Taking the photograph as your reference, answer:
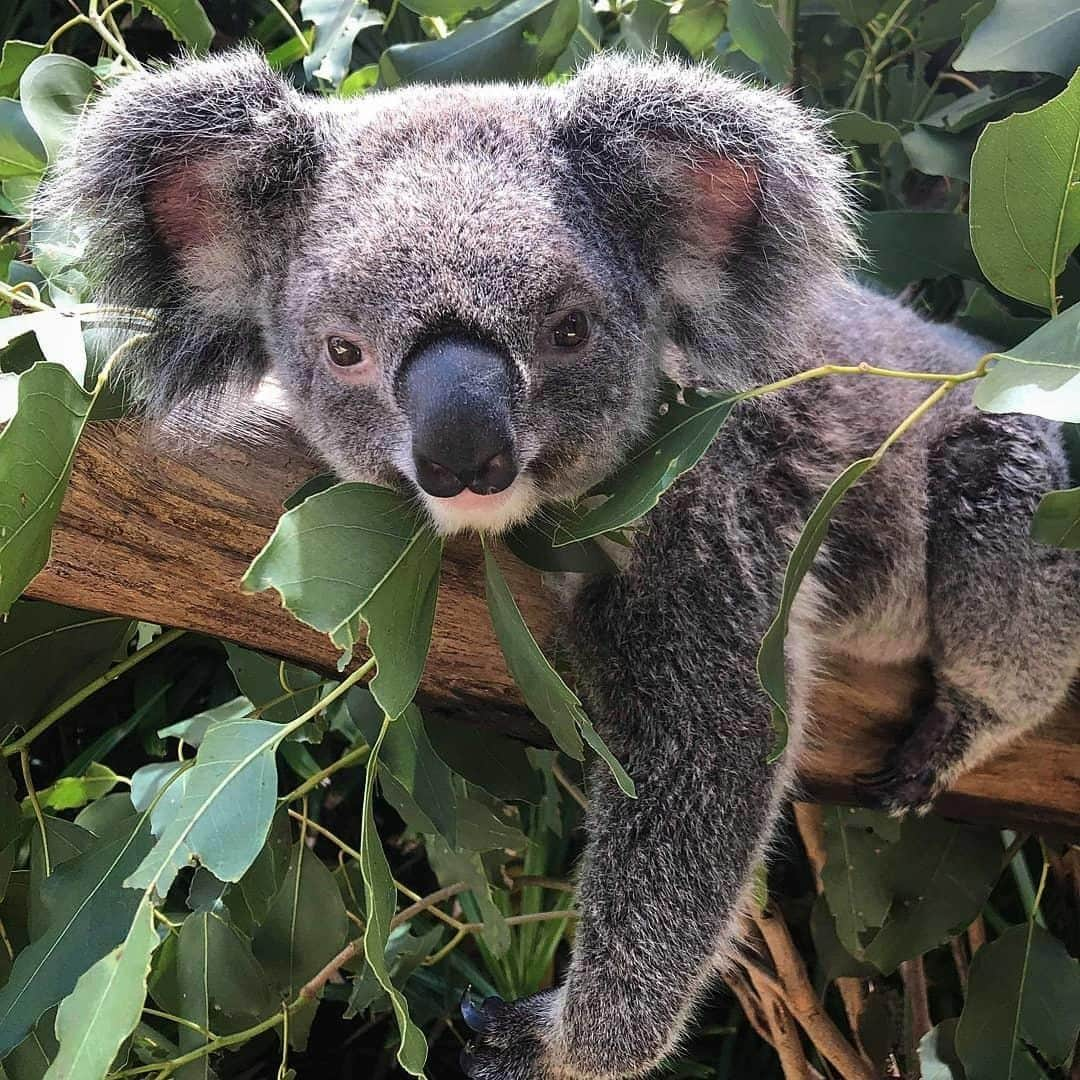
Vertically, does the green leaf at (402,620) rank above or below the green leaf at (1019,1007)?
above

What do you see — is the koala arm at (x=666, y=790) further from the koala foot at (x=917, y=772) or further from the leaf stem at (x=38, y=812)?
the leaf stem at (x=38, y=812)

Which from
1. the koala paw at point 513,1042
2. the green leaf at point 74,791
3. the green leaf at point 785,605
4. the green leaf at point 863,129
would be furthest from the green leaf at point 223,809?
the green leaf at point 863,129

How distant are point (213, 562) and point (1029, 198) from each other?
1136 mm

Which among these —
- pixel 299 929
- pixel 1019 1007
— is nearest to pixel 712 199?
pixel 299 929

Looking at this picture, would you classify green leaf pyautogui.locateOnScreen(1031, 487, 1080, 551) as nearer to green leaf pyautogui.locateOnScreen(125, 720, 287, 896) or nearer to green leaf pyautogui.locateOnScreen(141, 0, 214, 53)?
green leaf pyautogui.locateOnScreen(125, 720, 287, 896)

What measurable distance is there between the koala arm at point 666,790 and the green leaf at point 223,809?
2.02 ft

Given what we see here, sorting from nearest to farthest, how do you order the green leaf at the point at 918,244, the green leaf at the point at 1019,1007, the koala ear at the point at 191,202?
1. the koala ear at the point at 191,202
2. the green leaf at the point at 1019,1007
3. the green leaf at the point at 918,244

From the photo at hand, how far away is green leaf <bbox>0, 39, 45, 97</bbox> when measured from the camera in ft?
6.42

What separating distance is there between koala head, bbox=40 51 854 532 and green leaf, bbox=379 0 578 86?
287mm

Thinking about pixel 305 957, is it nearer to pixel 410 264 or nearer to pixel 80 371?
pixel 80 371

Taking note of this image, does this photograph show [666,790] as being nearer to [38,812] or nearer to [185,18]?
[38,812]

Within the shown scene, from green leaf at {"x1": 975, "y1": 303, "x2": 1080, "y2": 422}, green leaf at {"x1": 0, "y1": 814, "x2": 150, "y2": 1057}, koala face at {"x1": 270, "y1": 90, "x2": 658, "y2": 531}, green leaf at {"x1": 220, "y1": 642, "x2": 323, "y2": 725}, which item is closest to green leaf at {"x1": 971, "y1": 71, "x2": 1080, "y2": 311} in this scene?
green leaf at {"x1": 975, "y1": 303, "x2": 1080, "y2": 422}

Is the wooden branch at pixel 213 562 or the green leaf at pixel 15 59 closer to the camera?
the wooden branch at pixel 213 562

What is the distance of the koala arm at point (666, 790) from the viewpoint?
5.57 ft
